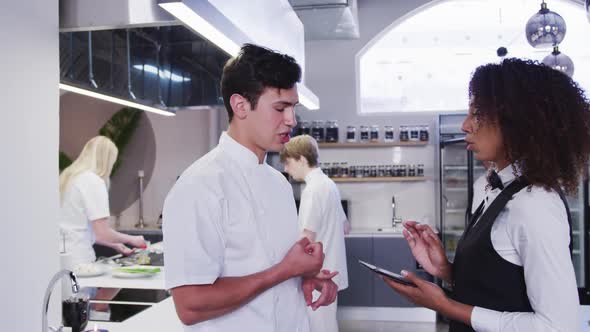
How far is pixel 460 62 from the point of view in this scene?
7.05 m

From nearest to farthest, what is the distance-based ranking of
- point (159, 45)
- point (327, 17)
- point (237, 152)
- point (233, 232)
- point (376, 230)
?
1. point (233, 232)
2. point (237, 152)
3. point (327, 17)
4. point (159, 45)
5. point (376, 230)

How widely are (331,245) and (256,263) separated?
249 cm

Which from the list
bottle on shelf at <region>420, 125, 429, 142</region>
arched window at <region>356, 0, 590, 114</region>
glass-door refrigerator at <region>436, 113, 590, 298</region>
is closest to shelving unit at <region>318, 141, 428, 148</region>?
bottle on shelf at <region>420, 125, 429, 142</region>

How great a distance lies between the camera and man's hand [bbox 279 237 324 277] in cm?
151

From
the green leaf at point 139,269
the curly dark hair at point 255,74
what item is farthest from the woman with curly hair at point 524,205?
the green leaf at point 139,269

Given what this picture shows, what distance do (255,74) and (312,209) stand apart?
2.32m

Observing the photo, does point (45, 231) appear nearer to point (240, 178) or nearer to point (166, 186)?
point (240, 178)

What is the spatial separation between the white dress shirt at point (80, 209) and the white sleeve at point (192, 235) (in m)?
2.86

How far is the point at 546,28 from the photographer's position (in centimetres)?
425

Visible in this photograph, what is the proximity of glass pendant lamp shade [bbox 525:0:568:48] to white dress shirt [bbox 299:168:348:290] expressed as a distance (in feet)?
6.36

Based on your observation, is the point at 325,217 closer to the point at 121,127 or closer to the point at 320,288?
the point at 320,288

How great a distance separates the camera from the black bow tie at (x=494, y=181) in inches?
67.0

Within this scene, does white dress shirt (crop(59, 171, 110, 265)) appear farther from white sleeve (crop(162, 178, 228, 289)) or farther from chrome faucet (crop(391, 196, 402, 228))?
chrome faucet (crop(391, 196, 402, 228))

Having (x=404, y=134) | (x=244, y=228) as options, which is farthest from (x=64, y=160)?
(x=244, y=228)
